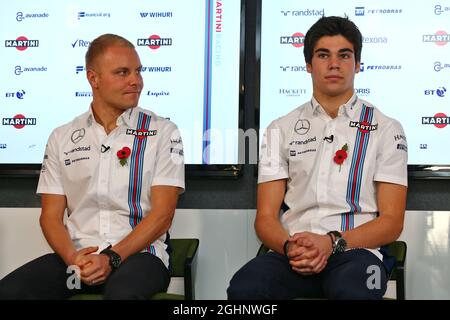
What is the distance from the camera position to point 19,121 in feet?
12.9

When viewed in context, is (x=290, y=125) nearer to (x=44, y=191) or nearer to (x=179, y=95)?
(x=179, y=95)

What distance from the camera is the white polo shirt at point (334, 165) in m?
3.04

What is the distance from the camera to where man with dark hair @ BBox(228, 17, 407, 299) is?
110 inches

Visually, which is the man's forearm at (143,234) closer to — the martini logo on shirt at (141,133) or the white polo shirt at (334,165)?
the martini logo on shirt at (141,133)

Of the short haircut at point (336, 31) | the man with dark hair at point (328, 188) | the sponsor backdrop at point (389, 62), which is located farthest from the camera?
the sponsor backdrop at point (389, 62)

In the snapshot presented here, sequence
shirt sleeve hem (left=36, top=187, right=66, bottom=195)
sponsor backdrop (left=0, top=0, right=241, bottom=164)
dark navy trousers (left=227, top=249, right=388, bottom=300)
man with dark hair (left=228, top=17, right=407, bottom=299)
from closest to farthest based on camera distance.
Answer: dark navy trousers (left=227, top=249, right=388, bottom=300), man with dark hair (left=228, top=17, right=407, bottom=299), shirt sleeve hem (left=36, top=187, right=66, bottom=195), sponsor backdrop (left=0, top=0, right=241, bottom=164)

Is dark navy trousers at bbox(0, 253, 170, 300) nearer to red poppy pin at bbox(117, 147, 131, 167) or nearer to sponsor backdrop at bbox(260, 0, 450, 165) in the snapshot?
red poppy pin at bbox(117, 147, 131, 167)

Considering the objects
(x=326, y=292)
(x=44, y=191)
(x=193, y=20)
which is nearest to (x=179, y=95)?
(x=193, y=20)

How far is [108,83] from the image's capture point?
3227 mm

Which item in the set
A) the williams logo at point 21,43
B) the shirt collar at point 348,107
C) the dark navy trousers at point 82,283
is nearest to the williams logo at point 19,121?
the williams logo at point 21,43

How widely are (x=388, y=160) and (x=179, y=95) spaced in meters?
1.29

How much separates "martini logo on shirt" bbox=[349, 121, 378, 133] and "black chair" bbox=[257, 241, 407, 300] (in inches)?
21.0

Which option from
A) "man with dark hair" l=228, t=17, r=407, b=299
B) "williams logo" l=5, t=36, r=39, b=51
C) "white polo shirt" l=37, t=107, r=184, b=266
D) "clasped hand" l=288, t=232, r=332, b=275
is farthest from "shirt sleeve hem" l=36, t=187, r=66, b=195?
"clasped hand" l=288, t=232, r=332, b=275

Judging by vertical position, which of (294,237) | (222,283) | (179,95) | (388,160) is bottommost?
(222,283)
